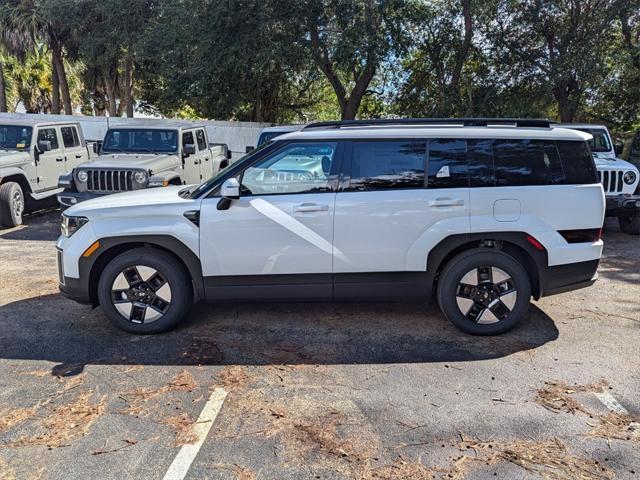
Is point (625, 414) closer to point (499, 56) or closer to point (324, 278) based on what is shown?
point (324, 278)

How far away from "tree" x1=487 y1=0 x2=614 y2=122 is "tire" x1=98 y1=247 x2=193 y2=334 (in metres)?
13.2

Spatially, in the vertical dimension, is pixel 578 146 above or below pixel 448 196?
above

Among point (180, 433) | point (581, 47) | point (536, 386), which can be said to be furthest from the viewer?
point (581, 47)

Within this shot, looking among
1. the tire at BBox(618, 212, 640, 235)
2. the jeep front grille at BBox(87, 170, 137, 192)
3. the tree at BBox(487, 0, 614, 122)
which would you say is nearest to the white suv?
the jeep front grille at BBox(87, 170, 137, 192)

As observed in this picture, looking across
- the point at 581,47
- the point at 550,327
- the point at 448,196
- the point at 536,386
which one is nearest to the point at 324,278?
the point at 448,196

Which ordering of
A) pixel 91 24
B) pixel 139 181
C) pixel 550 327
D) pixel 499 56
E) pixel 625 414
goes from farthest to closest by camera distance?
pixel 91 24 → pixel 499 56 → pixel 139 181 → pixel 550 327 → pixel 625 414

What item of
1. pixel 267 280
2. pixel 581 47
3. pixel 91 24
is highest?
pixel 91 24

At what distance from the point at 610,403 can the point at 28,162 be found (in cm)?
1032

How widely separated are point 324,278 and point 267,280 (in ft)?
1.61

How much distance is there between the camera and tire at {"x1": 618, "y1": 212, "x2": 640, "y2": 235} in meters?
9.82

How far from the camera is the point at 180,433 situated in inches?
133

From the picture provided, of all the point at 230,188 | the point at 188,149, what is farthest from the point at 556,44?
the point at 230,188

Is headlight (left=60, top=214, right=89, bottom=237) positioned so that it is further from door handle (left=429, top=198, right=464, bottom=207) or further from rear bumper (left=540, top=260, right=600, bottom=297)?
rear bumper (left=540, top=260, right=600, bottom=297)

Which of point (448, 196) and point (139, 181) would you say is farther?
point (139, 181)
